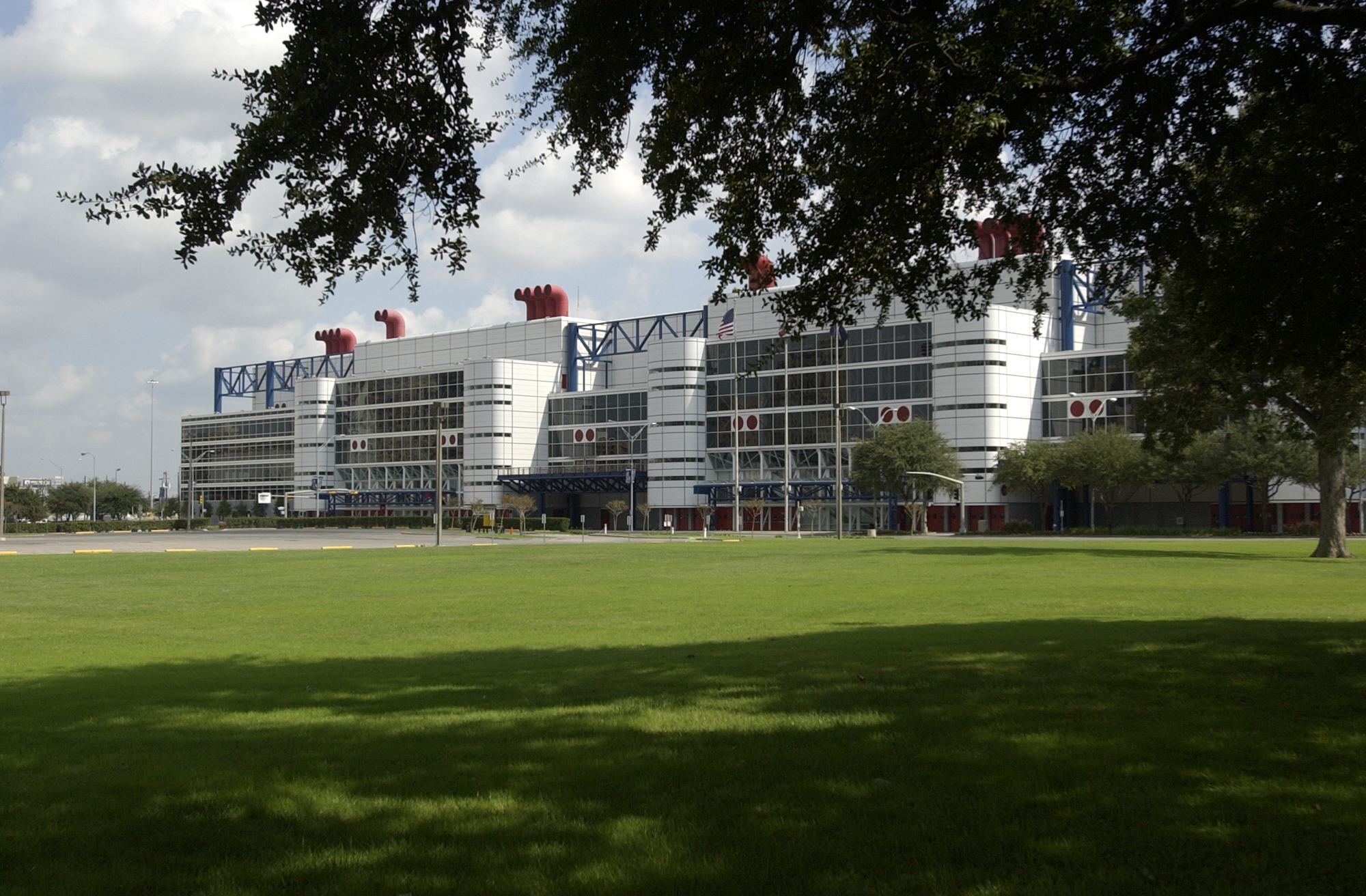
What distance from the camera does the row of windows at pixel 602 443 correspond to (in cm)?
12767

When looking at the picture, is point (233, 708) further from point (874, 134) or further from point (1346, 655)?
point (1346, 655)

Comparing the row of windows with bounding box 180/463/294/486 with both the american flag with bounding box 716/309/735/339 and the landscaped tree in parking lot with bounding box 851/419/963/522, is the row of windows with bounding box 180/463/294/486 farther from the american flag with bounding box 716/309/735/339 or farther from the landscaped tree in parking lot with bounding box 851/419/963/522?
the landscaped tree in parking lot with bounding box 851/419/963/522

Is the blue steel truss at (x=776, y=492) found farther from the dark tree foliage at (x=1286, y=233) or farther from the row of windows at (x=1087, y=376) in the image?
the dark tree foliage at (x=1286, y=233)

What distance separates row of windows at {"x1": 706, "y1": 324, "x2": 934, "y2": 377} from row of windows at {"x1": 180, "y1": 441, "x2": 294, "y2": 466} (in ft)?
241

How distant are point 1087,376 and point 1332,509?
56.0 m

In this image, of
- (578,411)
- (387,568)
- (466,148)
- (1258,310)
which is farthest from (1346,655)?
(578,411)

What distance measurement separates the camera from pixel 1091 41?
11273 mm

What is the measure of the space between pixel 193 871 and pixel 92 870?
0.51 meters

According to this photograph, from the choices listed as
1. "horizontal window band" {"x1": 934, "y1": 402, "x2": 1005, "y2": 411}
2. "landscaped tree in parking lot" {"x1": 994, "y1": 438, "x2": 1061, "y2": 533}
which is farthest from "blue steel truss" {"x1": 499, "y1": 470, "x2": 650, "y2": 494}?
"landscaped tree in parking lot" {"x1": 994, "y1": 438, "x2": 1061, "y2": 533}

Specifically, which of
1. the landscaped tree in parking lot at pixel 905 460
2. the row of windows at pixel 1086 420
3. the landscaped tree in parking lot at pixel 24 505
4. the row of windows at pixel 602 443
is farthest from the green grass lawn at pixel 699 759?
the landscaped tree in parking lot at pixel 24 505

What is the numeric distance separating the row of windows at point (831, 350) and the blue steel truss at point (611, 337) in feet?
43.9

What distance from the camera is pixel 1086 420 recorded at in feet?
331

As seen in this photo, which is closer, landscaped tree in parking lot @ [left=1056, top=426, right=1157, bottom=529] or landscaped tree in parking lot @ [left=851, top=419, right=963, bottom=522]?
landscaped tree in parking lot @ [left=1056, top=426, right=1157, bottom=529]

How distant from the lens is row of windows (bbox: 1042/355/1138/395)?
98.6 meters
